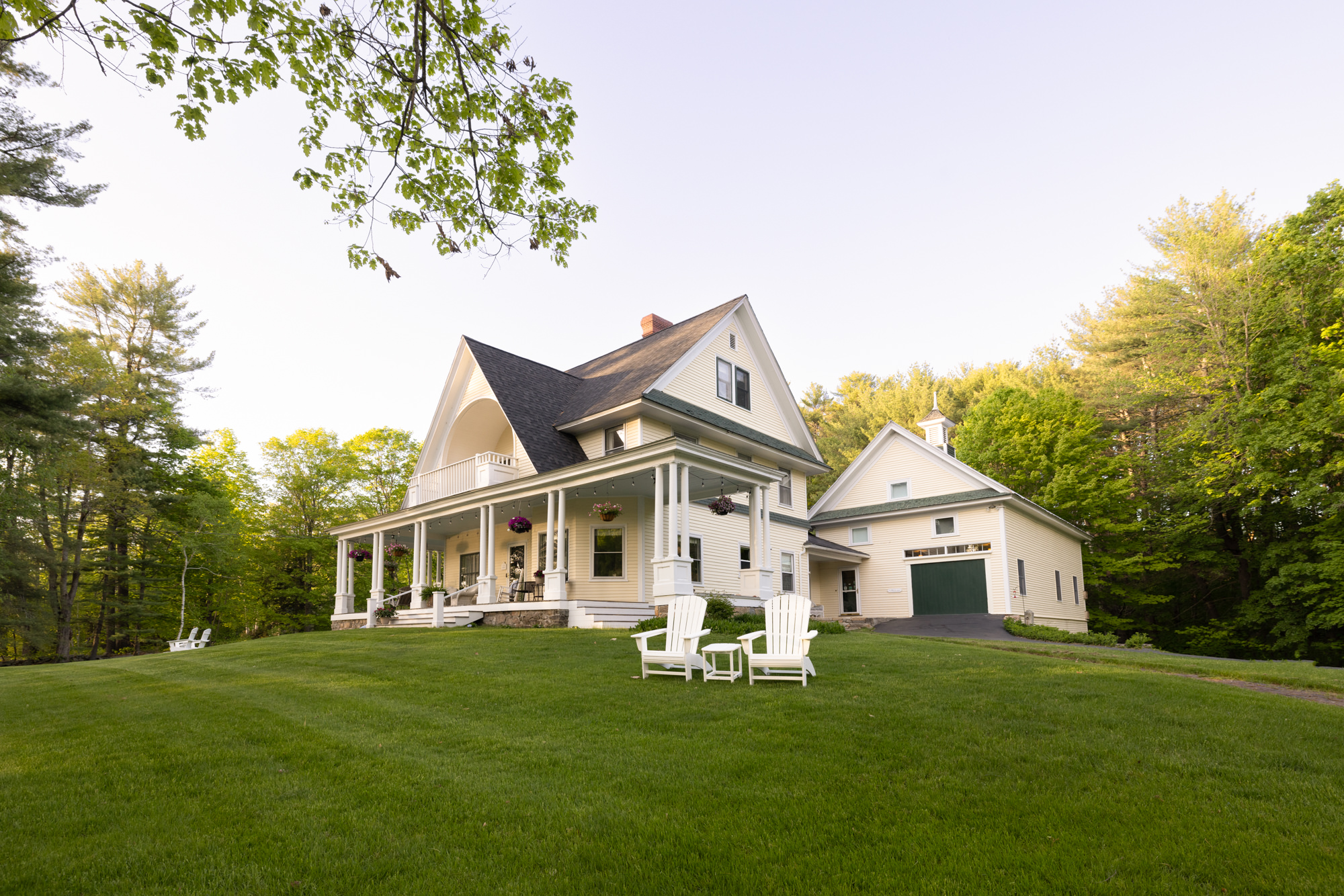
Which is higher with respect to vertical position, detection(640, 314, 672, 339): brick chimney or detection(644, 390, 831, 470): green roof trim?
detection(640, 314, 672, 339): brick chimney

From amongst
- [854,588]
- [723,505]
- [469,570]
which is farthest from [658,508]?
[854,588]

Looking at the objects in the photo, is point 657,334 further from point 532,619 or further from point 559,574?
point 532,619

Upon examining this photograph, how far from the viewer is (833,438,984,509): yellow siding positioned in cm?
2295

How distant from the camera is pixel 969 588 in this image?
2184 cm

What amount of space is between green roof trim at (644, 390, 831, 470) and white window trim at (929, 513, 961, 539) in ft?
12.9

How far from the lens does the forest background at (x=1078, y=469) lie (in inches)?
824

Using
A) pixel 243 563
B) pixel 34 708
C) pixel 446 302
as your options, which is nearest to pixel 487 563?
pixel 446 302

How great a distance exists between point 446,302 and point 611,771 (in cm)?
787

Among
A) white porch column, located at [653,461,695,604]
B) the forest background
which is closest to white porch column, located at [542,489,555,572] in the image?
white porch column, located at [653,461,695,604]

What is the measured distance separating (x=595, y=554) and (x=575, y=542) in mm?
631

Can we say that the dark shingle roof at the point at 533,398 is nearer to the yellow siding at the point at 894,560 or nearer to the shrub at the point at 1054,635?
the yellow siding at the point at 894,560

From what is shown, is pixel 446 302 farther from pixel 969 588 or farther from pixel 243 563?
pixel 243 563

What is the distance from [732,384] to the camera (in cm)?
2106

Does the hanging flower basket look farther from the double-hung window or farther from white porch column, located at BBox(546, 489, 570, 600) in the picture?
the double-hung window
